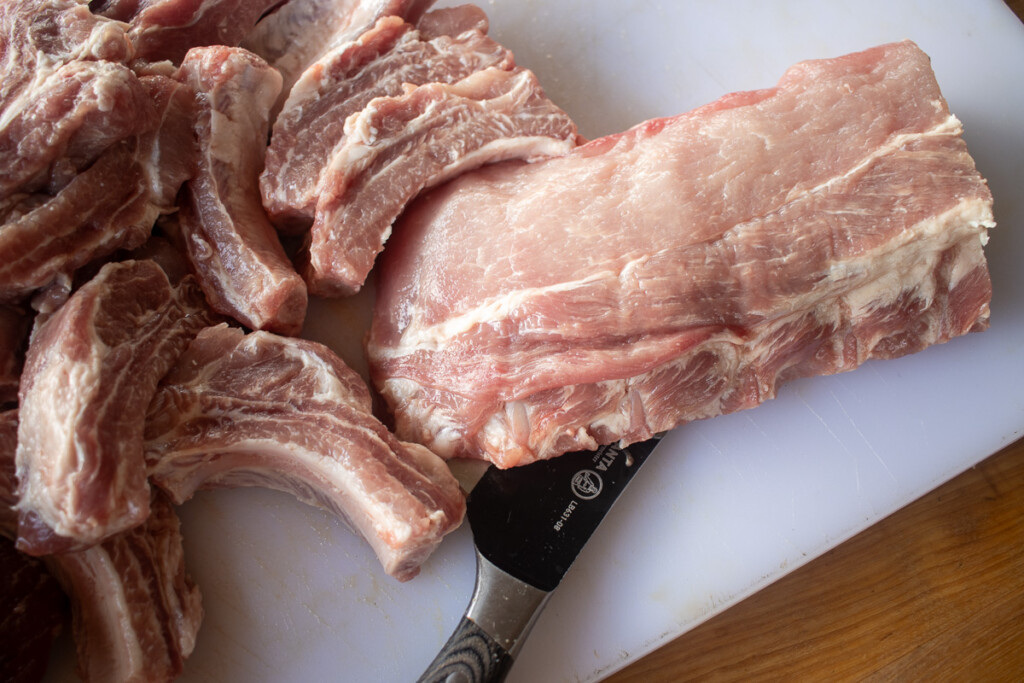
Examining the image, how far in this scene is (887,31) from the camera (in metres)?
3.25

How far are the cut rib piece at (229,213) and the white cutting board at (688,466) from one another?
15.7 inches

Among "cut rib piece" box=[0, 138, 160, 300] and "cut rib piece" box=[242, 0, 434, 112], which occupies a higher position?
"cut rib piece" box=[242, 0, 434, 112]

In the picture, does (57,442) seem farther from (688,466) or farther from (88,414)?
(688,466)

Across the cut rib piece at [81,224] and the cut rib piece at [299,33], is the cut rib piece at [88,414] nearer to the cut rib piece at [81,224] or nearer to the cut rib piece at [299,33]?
the cut rib piece at [81,224]

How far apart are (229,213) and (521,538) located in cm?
152

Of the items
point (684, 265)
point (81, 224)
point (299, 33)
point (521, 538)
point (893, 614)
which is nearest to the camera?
point (81, 224)

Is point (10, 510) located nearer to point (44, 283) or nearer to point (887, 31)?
point (44, 283)

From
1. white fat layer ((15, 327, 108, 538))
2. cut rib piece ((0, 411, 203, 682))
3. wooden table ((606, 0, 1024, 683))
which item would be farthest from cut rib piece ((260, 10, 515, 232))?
wooden table ((606, 0, 1024, 683))

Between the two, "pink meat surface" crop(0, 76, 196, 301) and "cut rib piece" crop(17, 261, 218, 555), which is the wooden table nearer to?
"cut rib piece" crop(17, 261, 218, 555)

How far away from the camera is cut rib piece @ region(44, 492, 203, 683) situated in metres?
2.34

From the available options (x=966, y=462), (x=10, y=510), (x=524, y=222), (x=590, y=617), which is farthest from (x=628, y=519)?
Answer: (x=10, y=510)

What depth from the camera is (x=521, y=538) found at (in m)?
2.65

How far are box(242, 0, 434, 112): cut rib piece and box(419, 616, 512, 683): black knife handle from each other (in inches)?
81.7

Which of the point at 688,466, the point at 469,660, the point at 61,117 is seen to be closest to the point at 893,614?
the point at 688,466
